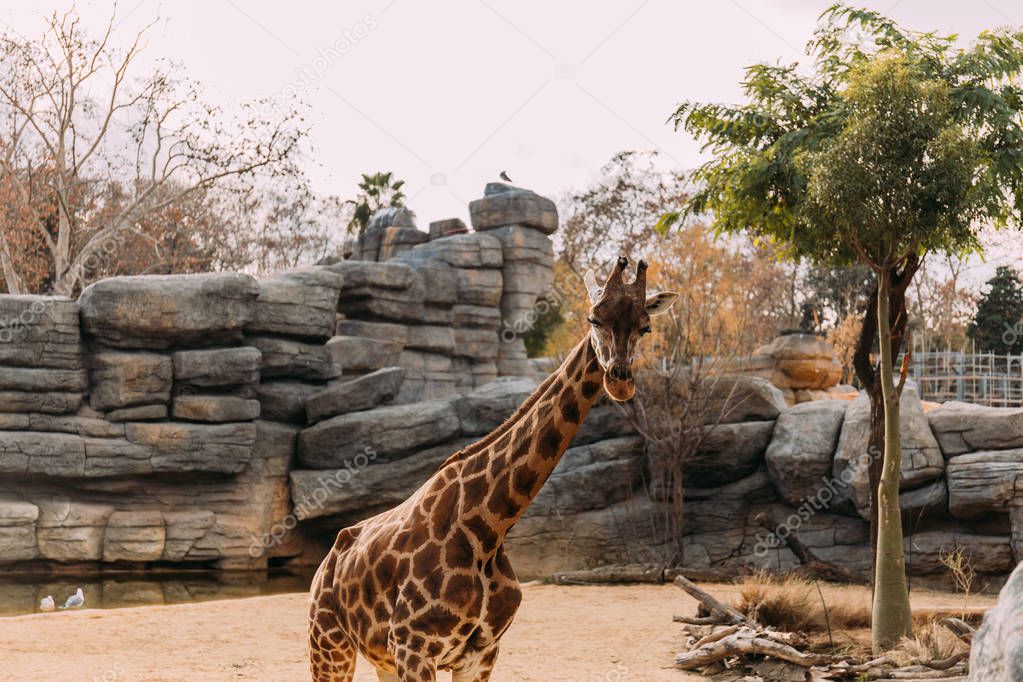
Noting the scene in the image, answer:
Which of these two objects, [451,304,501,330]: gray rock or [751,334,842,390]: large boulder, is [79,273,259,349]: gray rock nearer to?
[451,304,501,330]: gray rock

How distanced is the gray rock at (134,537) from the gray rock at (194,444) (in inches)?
34.8

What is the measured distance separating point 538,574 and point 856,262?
27.0 feet

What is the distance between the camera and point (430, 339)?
23.7 metres

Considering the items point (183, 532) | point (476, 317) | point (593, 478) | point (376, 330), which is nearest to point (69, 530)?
point (183, 532)

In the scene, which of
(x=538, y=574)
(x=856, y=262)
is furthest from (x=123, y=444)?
(x=856, y=262)

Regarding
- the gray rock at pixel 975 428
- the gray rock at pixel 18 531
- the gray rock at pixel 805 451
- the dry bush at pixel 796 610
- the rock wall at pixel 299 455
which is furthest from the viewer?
the gray rock at pixel 805 451

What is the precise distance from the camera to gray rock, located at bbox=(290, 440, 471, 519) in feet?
55.6

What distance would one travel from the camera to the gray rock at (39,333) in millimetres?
16141

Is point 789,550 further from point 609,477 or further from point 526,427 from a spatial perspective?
point 526,427

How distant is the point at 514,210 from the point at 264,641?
17.9 meters

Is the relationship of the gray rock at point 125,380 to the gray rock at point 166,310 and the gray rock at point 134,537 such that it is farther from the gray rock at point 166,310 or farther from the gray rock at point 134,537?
the gray rock at point 134,537

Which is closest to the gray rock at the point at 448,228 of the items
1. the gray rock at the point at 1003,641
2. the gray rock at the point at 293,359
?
the gray rock at the point at 293,359

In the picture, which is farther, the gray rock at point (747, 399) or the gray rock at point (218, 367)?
the gray rock at point (218, 367)

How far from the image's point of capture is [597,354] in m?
3.67
